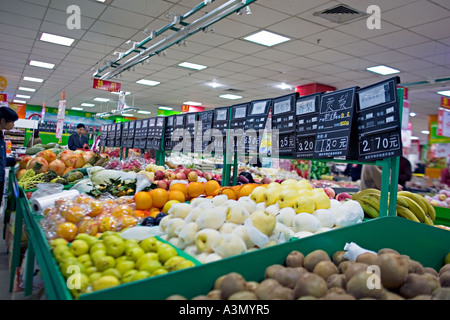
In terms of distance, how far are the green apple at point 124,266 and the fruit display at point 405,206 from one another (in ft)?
4.96

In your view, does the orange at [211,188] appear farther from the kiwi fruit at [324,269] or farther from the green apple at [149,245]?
the kiwi fruit at [324,269]

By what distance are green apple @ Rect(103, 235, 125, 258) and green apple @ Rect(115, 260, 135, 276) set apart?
0.24 ft

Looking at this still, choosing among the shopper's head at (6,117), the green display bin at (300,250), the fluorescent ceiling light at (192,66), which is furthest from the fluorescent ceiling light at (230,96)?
the green display bin at (300,250)

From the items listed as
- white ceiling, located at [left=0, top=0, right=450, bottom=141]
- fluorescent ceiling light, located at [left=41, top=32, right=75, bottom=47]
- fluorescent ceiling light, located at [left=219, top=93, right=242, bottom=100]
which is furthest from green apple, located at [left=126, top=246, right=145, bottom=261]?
fluorescent ceiling light, located at [left=219, top=93, right=242, bottom=100]

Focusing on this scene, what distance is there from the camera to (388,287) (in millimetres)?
1222

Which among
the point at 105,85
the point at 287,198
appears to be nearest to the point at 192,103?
the point at 105,85

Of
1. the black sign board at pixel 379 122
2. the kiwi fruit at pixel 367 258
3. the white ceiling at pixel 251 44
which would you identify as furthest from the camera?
the white ceiling at pixel 251 44

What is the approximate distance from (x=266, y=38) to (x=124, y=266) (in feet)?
21.0

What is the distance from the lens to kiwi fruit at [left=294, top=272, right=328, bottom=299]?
1070 millimetres

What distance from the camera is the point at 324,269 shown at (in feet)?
4.13

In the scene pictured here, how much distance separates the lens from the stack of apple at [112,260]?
1169 mm

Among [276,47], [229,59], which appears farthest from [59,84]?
[276,47]

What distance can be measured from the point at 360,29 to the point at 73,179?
17.7 ft
